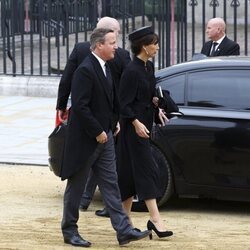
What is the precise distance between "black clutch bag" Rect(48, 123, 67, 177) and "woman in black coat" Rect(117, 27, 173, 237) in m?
1.36

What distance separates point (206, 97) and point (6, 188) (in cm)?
252

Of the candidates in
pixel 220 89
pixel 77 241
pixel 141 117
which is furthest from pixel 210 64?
pixel 77 241

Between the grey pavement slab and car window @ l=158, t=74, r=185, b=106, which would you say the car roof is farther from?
the grey pavement slab

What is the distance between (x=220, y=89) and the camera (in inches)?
370

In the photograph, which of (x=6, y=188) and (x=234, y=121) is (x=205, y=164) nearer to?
(x=234, y=121)

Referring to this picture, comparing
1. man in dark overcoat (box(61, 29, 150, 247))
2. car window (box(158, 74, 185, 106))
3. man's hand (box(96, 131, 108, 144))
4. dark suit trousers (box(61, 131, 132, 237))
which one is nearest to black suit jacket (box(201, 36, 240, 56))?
car window (box(158, 74, 185, 106))

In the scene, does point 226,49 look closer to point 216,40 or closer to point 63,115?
point 216,40

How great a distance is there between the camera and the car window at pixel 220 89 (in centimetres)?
934

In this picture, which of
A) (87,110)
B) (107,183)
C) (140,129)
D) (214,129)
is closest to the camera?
(87,110)

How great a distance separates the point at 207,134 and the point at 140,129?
1.12 m

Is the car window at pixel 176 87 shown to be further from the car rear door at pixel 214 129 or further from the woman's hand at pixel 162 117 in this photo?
the woman's hand at pixel 162 117

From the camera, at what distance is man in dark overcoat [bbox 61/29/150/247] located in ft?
26.2

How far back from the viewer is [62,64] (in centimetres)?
1977

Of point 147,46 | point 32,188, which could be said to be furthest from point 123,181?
point 32,188
